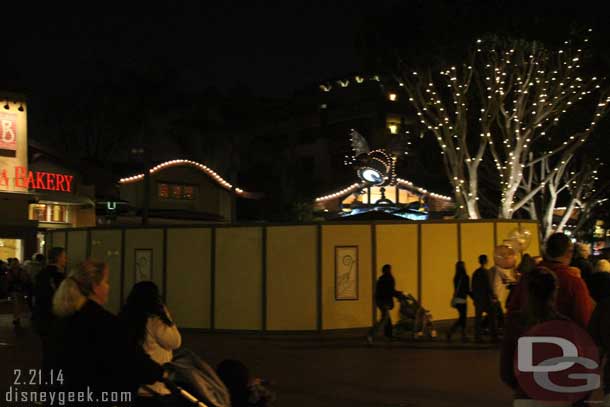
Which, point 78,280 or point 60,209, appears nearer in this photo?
point 78,280

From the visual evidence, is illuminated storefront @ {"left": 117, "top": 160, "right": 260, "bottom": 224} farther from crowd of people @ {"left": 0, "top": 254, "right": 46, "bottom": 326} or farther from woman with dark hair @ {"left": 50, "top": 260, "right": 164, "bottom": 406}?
woman with dark hair @ {"left": 50, "top": 260, "right": 164, "bottom": 406}

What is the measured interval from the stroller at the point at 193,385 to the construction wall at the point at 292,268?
12025mm

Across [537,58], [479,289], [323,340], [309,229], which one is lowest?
[323,340]

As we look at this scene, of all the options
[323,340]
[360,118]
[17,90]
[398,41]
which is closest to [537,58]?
[398,41]

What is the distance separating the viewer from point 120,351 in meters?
4.98

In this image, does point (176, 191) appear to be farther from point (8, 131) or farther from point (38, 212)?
point (8, 131)

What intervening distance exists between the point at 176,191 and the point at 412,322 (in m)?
27.9

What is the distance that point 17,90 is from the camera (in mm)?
31109

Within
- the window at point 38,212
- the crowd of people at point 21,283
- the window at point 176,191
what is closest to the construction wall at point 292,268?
the crowd of people at point 21,283

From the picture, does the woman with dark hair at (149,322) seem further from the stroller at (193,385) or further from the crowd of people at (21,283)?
the crowd of people at (21,283)

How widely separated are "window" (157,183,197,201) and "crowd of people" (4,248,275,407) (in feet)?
120

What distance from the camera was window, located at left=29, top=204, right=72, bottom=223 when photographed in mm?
33875

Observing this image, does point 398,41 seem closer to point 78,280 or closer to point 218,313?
point 218,313

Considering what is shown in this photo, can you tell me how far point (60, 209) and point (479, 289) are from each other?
77.7 ft
